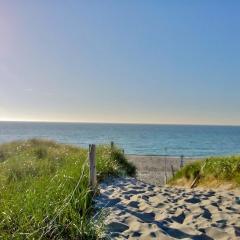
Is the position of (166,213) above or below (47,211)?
below

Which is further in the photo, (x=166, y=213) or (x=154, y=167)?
(x=154, y=167)

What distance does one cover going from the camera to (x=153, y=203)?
823 cm

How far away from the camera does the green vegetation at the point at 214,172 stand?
38.5ft

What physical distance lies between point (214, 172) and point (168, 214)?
17.8ft

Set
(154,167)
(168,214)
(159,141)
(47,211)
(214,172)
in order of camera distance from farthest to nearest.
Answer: (159,141), (154,167), (214,172), (168,214), (47,211)

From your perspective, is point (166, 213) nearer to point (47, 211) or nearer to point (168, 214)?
point (168, 214)

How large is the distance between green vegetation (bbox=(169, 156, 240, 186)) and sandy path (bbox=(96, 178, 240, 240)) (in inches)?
68.8

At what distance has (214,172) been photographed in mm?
12422

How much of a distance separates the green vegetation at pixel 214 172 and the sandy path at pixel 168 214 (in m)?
1.75

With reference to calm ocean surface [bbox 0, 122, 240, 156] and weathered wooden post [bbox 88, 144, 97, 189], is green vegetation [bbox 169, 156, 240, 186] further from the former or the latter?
calm ocean surface [bbox 0, 122, 240, 156]

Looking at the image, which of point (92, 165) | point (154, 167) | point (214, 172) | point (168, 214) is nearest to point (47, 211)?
point (168, 214)

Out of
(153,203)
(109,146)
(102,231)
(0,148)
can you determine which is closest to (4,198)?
(102,231)

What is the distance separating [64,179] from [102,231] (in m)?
2.82

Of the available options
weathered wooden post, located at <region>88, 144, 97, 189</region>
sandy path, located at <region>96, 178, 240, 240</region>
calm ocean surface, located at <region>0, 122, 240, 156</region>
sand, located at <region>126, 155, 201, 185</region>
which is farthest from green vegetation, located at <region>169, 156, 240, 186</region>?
calm ocean surface, located at <region>0, 122, 240, 156</region>
